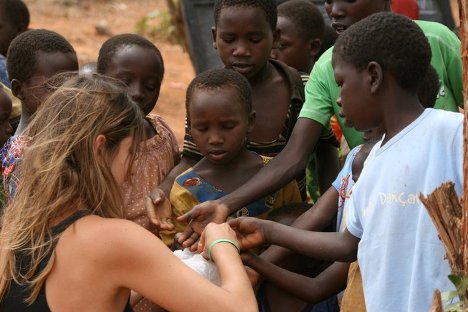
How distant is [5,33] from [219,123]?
2.96 m

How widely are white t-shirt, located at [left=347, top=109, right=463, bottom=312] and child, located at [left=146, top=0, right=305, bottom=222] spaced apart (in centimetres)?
132

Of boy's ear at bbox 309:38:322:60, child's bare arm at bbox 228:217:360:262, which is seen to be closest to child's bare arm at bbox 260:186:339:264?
child's bare arm at bbox 228:217:360:262

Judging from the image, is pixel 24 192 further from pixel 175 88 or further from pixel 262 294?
pixel 175 88

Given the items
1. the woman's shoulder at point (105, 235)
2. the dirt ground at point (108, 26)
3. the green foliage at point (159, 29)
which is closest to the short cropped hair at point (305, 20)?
the woman's shoulder at point (105, 235)

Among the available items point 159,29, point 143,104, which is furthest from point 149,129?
point 159,29

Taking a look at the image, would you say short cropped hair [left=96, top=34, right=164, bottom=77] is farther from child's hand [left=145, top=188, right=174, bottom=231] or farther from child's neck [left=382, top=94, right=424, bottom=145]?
child's neck [left=382, top=94, right=424, bottom=145]

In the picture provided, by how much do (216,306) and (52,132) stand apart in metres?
0.76

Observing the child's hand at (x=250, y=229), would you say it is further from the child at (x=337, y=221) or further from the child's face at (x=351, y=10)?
the child's face at (x=351, y=10)

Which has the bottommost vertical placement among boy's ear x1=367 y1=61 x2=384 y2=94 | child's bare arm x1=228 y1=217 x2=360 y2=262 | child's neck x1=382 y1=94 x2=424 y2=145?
child's bare arm x1=228 y1=217 x2=360 y2=262

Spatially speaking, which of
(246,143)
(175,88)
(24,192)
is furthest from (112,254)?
(175,88)

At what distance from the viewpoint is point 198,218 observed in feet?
13.5

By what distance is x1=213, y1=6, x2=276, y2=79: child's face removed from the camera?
4.90 metres

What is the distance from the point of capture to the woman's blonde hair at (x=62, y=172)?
3.24 meters

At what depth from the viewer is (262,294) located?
4.43 metres
